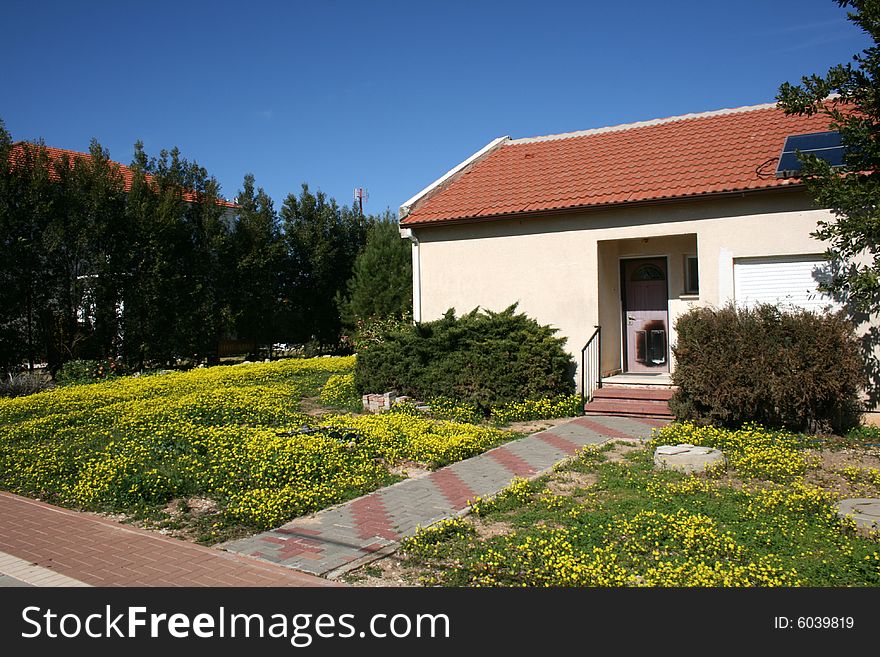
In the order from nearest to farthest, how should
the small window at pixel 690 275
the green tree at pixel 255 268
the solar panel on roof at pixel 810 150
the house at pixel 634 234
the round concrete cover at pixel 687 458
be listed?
the round concrete cover at pixel 687 458, the solar panel on roof at pixel 810 150, the house at pixel 634 234, the small window at pixel 690 275, the green tree at pixel 255 268

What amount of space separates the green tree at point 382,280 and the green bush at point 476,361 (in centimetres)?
1041

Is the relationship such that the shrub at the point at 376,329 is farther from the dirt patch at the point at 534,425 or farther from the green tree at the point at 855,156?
the green tree at the point at 855,156

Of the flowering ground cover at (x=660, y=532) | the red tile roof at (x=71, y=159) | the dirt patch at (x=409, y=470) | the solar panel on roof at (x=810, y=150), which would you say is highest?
the red tile roof at (x=71, y=159)

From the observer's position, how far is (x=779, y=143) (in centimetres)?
1282

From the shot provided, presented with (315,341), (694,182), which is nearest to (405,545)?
(694,182)

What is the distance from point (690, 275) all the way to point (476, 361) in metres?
4.56

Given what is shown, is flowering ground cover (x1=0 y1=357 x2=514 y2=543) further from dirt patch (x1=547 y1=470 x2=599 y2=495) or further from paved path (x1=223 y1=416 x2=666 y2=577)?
dirt patch (x1=547 y1=470 x2=599 y2=495)

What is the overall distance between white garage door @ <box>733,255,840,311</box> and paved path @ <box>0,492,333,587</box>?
358 inches

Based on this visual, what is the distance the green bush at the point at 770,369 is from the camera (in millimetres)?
9680

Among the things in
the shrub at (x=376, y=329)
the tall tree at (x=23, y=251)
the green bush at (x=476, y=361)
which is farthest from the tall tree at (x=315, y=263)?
the green bush at (x=476, y=361)

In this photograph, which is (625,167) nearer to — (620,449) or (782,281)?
(782,281)

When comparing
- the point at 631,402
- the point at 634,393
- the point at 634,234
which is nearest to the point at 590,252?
the point at 634,234

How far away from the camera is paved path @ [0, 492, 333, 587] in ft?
17.8

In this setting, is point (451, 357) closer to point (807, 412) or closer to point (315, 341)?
point (807, 412)
